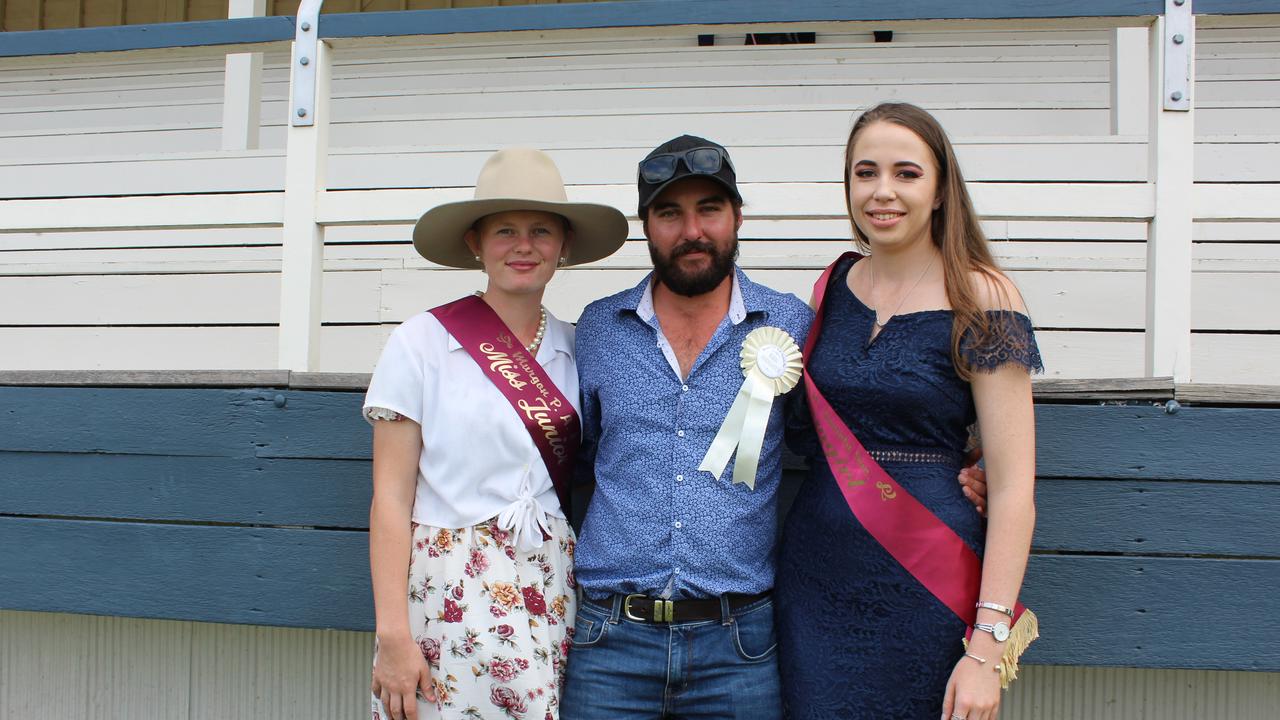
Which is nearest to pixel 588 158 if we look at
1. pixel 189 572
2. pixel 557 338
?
pixel 557 338

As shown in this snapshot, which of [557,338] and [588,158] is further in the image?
[588,158]

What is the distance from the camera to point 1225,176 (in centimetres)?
384

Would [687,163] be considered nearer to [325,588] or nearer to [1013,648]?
[1013,648]

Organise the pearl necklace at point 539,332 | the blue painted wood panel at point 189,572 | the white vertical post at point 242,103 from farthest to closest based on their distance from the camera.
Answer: the white vertical post at point 242,103, the blue painted wood panel at point 189,572, the pearl necklace at point 539,332

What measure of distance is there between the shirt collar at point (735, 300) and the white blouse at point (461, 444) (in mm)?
378

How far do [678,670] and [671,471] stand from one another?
15.8 inches

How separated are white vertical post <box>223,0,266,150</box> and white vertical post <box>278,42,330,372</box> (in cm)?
204

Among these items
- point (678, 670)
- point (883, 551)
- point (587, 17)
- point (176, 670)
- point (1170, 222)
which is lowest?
point (176, 670)

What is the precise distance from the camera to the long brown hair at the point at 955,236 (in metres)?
1.81

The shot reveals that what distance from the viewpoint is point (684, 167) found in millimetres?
2000

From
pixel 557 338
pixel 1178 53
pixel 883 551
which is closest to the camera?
pixel 883 551

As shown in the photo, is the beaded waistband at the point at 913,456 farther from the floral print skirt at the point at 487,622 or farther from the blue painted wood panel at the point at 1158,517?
the floral print skirt at the point at 487,622

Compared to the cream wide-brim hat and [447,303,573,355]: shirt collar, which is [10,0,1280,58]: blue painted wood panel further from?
[447,303,573,355]: shirt collar

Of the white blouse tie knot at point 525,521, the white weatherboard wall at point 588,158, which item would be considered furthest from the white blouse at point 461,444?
the white weatherboard wall at point 588,158
